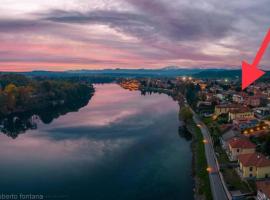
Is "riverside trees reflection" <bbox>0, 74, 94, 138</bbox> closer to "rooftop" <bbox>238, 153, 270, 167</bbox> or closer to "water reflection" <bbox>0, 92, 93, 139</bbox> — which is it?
"water reflection" <bbox>0, 92, 93, 139</bbox>

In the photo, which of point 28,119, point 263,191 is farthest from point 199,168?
point 28,119

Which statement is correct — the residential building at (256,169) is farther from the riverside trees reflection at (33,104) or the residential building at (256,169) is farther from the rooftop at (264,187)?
the riverside trees reflection at (33,104)

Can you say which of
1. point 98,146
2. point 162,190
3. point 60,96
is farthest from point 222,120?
point 60,96

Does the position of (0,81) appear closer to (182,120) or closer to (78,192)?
(182,120)

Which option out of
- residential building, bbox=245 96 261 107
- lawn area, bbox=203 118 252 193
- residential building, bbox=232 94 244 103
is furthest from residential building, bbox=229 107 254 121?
residential building, bbox=232 94 244 103

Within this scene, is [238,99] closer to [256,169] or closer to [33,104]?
[256,169]

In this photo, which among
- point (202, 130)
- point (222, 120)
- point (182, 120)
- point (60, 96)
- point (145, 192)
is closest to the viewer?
point (145, 192)

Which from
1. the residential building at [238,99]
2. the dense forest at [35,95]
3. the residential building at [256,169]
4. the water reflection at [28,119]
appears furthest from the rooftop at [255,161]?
the dense forest at [35,95]
